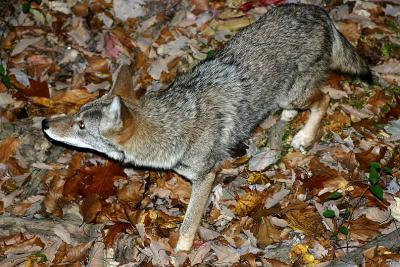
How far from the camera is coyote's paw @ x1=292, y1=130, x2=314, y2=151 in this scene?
21.5 ft

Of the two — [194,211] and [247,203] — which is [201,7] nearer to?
[247,203]

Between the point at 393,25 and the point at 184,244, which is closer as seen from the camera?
the point at 184,244

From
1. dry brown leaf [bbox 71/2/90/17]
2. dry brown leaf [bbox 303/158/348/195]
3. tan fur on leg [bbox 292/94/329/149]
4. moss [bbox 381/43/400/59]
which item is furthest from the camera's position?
dry brown leaf [bbox 71/2/90/17]

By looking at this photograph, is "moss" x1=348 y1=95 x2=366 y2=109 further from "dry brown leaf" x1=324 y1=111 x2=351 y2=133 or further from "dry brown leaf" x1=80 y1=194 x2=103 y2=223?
"dry brown leaf" x1=80 y1=194 x2=103 y2=223

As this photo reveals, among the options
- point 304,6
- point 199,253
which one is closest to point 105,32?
point 304,6

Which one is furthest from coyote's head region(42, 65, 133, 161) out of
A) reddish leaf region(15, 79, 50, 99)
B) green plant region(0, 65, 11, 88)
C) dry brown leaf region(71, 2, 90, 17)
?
dry brown leaf region(71, 2, 90, 17)

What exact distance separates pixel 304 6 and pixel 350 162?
212cm

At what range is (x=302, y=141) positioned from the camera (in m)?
6.57

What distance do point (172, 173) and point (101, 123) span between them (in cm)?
172

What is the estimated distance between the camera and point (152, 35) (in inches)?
320

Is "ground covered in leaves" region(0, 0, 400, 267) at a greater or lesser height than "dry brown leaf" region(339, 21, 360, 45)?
lesser

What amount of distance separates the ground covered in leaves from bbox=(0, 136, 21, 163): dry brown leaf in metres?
0.02

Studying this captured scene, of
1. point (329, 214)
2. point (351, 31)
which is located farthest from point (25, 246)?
point (351, 31)

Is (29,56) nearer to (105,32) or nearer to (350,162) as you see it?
(105,32)
